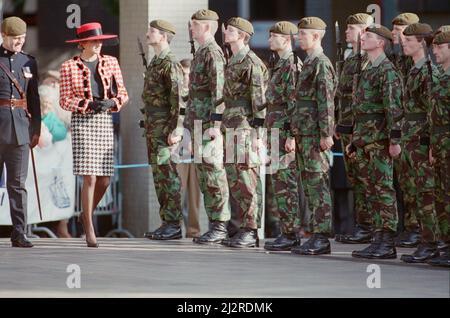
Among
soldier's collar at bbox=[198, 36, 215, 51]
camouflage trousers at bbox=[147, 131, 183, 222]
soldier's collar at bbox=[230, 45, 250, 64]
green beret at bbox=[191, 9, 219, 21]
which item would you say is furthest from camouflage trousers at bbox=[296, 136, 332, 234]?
camouflage trousers at bbox=[147, 131, 183, 222]

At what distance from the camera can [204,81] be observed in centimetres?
1616

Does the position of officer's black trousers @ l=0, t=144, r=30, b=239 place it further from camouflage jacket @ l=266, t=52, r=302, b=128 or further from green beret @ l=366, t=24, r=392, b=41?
green beret @ l=366, t=24, r=392, b=41

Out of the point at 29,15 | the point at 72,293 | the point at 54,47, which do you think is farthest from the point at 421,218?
the point at 29,15

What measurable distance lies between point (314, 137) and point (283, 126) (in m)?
0.46

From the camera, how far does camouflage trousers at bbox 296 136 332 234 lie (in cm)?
1489

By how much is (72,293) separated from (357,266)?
10.2ft

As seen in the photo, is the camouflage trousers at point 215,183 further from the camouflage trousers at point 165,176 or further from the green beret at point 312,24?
the green beret at point 312,24

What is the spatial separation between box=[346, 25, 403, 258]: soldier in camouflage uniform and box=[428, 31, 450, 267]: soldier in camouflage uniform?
70 cm

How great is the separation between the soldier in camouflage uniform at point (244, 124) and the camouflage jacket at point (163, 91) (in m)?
0.85

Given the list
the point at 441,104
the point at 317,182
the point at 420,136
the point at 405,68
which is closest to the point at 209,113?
the point at 317,182

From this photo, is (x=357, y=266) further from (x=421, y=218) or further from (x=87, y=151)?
(x=87, y=151)

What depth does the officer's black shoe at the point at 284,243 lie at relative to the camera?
1549 cm

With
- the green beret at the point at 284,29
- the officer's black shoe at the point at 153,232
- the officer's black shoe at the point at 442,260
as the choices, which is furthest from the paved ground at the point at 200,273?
the green beret at the point at 284,29

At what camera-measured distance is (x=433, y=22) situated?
82.9ft
